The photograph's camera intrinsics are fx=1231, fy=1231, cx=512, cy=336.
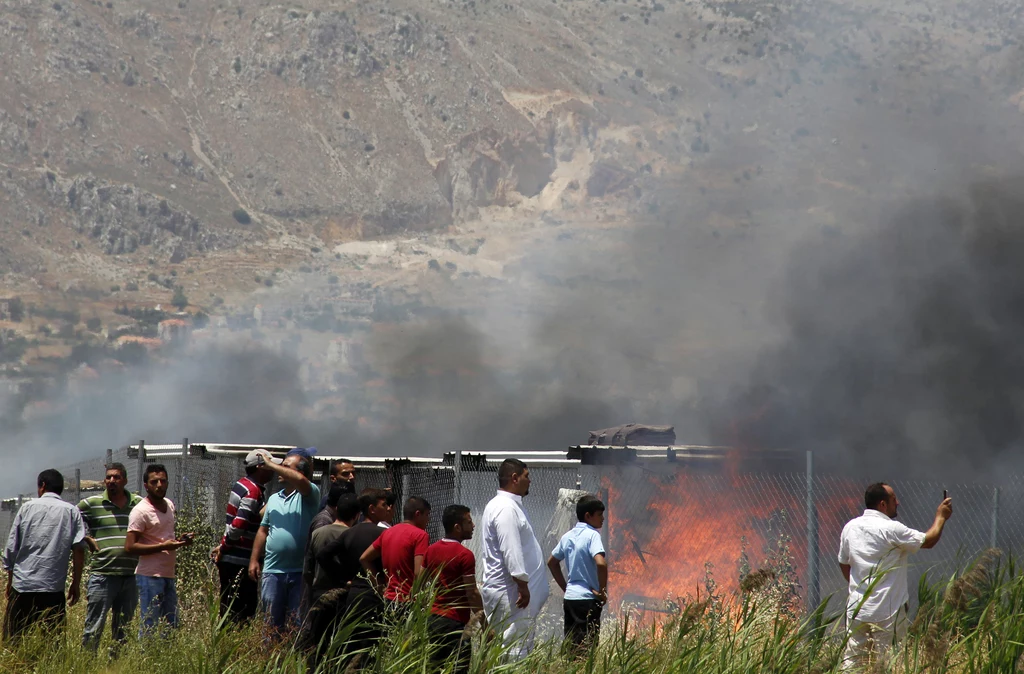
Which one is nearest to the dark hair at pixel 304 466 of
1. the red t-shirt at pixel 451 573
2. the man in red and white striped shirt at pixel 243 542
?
the man in red and white striped shirt at pixel 243 542

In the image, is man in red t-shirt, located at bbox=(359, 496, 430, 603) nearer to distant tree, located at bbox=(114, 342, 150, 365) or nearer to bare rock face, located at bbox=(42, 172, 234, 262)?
distant tree, located at bbox=(114, 342, 150, 365)

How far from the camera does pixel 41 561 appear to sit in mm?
7750

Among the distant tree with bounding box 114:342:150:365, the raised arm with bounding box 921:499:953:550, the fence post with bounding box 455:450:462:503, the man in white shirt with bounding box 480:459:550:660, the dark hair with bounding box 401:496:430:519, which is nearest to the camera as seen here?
A: the raised arm with bounding box 921:499:953:550

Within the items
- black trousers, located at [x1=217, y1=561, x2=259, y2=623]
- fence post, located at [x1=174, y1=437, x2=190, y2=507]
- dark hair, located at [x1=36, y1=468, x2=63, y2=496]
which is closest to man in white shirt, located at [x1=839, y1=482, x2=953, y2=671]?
black trousers, located at [x1=217, y1=561, x2=259, y2=623]

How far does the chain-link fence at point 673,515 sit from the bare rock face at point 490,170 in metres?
84.4

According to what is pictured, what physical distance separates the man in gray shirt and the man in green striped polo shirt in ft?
0.82

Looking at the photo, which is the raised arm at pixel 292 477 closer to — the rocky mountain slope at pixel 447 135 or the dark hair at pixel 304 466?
the dark hair at pixel 304 466

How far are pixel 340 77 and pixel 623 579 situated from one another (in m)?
97.7

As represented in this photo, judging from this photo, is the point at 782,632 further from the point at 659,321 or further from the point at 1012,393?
the point at 659,321

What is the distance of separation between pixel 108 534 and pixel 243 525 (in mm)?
1041

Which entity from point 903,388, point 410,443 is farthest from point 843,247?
point 410,443

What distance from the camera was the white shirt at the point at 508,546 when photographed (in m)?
6.97

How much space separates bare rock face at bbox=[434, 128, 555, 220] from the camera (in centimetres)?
9456

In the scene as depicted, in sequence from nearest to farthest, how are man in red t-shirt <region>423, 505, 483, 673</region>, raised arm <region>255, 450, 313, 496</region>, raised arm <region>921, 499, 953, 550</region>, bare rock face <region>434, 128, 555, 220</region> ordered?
man in red t-shirt <region>423, 505, 483, 673</region>
raised arm <region>921, 499, 953, 550</region>
raised arm <region>255, 450, 313, 496</region>
bare rock face <region>434, 128, 555, 220</region>
